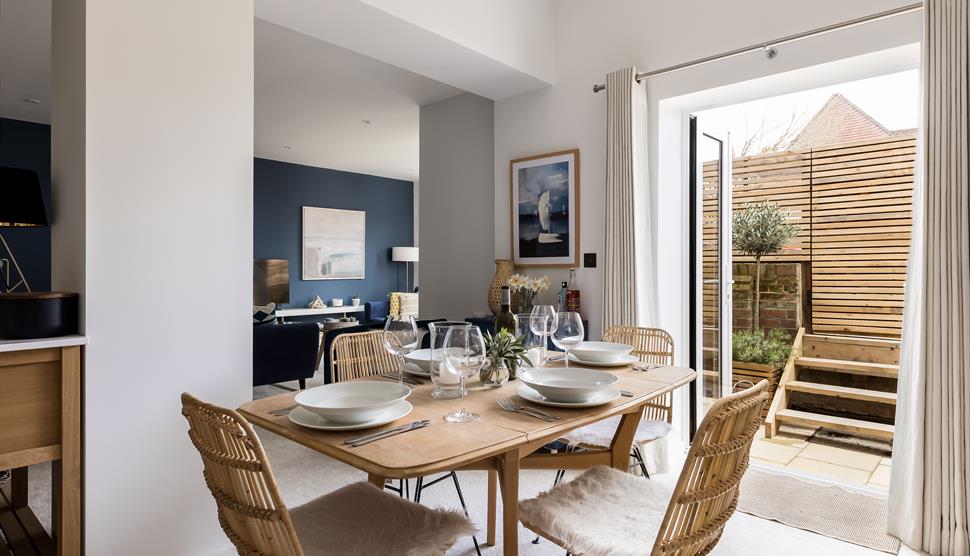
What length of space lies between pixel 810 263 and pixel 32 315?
4.99 meters

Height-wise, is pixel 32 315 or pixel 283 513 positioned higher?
pixel 32 315

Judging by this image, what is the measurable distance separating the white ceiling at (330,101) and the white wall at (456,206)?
0.27m

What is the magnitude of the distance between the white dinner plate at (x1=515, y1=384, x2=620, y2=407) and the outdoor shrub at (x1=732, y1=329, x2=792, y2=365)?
3.38 metres

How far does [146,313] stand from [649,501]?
1.80 metres

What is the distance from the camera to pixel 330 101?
493 centimetres

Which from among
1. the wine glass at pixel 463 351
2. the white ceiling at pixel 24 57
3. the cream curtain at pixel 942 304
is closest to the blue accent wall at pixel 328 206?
the white ceiling at pixel 24 57

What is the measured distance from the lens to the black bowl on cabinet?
5.54 ft

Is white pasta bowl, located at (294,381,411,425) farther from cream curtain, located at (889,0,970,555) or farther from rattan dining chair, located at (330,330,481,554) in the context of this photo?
cream curtain, located at (889,0,970,555)

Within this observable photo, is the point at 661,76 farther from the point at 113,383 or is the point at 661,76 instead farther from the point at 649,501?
the point at 113,383

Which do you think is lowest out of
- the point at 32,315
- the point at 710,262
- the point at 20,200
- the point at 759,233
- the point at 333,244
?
the point at 32,315

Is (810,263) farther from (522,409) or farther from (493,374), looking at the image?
(522,409)

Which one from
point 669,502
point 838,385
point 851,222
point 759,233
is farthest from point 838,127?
point 669,502

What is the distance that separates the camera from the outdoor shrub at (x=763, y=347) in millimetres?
4379

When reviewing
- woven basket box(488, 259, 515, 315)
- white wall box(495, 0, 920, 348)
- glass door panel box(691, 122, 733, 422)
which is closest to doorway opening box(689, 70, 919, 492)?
glass door panel box(691, 122, 733, 422)
